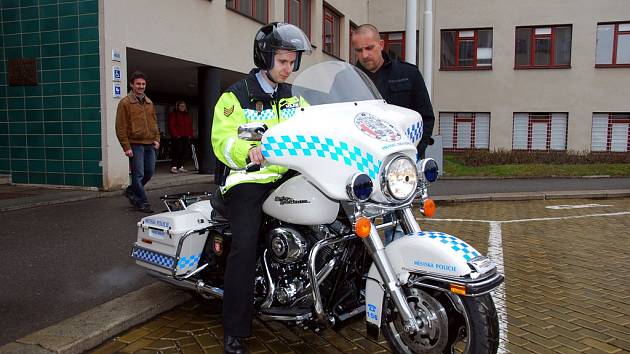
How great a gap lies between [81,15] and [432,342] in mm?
9395

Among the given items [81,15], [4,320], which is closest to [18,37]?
[81,15]

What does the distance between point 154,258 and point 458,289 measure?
2.25m

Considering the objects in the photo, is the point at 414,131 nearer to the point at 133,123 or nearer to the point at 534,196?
the point at 133,123

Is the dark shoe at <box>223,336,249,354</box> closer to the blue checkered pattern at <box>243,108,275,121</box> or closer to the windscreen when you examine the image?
the blue checkered pattern at <box>243,108,275,121</box>

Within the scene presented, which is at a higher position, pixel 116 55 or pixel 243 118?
pixel 116 55

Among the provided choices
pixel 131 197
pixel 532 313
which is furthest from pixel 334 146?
pixel 131 197

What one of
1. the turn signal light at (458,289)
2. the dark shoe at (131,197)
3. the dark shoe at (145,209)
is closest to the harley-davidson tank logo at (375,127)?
the turn signal light at (458,289)

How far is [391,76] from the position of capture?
4.36m

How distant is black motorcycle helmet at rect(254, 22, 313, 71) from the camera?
3107 millimetres

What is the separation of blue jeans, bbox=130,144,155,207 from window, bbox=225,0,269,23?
6.97 meters

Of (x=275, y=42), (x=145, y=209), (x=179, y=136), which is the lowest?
(x=145, y=209)

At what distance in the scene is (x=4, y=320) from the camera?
3482 millimetres

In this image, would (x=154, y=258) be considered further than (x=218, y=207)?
Yes

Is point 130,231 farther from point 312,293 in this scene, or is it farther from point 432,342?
point 432,342
